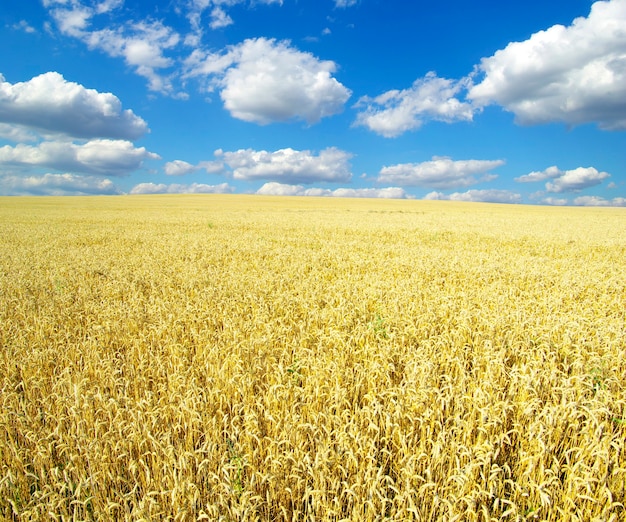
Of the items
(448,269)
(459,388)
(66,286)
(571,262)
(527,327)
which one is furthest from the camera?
(571,262)

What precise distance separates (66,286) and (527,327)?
9789 millimetres

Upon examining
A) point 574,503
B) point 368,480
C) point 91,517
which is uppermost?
point 368,480

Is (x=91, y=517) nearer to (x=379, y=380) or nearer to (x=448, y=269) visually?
(x=379, y=380)

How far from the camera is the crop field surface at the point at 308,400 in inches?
106

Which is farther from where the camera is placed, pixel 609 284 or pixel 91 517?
pixel 609 284

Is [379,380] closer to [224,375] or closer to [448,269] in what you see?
[224,375]

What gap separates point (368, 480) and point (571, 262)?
1375 centimetres

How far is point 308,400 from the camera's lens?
144 inches

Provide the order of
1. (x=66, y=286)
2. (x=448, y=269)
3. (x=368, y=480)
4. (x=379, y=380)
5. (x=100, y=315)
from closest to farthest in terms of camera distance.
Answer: (x=368, y=480), (x=379, y=380), (x=100, y=315), (x=66, y=286), (x=448, y=269)

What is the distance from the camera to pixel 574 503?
2.70 meters

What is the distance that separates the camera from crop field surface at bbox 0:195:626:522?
2701 millimetres

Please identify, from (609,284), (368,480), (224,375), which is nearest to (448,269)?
(609,284)

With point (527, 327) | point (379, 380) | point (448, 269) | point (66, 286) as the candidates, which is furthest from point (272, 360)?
point (448, 269)

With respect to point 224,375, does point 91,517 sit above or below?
below
